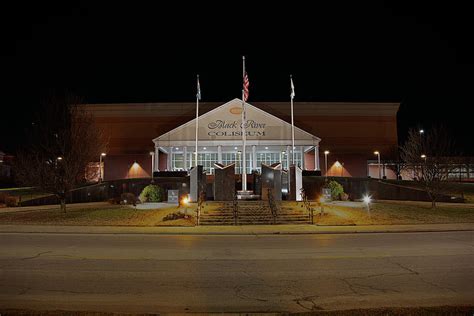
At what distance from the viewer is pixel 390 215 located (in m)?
22.0

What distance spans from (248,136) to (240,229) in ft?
80.5

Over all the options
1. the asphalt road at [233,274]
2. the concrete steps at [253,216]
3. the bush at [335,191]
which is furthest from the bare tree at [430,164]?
the asphalt road at [233,274]

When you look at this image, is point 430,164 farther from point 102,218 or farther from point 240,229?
point 102,218

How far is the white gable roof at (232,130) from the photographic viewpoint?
41.7 m

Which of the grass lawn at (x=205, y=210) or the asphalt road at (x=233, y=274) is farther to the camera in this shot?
the grass lawn at (x=205, y=210)

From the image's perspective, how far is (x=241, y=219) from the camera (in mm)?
20750

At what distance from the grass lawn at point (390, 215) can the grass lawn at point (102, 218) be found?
8142 mm

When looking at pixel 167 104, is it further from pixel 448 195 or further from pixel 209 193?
pixel 448 195

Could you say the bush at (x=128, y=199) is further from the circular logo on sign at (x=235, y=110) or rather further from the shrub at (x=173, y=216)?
the circular logo on sign at (x=235, y=110)

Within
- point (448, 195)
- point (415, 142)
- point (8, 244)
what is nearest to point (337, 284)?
point (8, 244)

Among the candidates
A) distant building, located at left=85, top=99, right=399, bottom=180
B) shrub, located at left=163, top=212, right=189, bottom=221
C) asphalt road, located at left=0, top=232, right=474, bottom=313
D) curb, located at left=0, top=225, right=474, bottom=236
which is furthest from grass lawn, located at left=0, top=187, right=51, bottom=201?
asphalt road, located at left=0, top=232, right=474, bottom=313

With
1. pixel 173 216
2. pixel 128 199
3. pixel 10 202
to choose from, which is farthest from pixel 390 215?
pixel 10 202

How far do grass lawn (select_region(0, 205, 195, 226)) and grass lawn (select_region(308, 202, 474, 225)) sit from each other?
8142 mm

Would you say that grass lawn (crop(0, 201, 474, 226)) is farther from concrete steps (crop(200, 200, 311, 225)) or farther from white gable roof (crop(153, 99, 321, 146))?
white gable roof (crop(153, 99, 321, 146))
